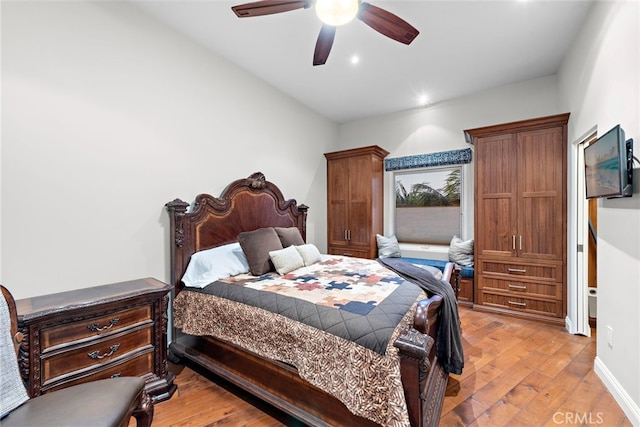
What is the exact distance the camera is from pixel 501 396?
194cm

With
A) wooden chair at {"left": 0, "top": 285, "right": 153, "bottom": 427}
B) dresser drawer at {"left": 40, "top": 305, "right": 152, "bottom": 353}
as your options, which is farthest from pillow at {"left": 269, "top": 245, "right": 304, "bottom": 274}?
wooden chair at {"left": 0, "top": 285, "right": 153, "bottom": 427}

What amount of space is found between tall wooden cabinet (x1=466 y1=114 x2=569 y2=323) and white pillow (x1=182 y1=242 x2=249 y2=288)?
3.15 metres

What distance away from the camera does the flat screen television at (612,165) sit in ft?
5.64

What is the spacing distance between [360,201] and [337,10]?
307cm

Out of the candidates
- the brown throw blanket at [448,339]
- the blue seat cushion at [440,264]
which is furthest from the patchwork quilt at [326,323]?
the blue seat cushion at [440,264]

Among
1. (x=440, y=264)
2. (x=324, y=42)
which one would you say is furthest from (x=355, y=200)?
(x=324, y=42)

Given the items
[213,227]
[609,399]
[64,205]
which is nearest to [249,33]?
[213,227]

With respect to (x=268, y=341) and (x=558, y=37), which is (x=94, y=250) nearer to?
(x=268, y=341)

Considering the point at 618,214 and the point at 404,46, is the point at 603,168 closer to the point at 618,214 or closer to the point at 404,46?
the point at 618,214

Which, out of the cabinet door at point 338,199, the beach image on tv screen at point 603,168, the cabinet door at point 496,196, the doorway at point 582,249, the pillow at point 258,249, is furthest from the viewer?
the cabinet door at point 338,199

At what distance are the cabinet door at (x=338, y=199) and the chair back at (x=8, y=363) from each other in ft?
13.0

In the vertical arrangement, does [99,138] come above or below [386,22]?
below

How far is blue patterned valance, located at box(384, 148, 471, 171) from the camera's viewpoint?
4.08 m

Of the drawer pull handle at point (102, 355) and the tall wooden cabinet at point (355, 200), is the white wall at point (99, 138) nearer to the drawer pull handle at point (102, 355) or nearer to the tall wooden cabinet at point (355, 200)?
the drawer pull handle at point (102, 355)
